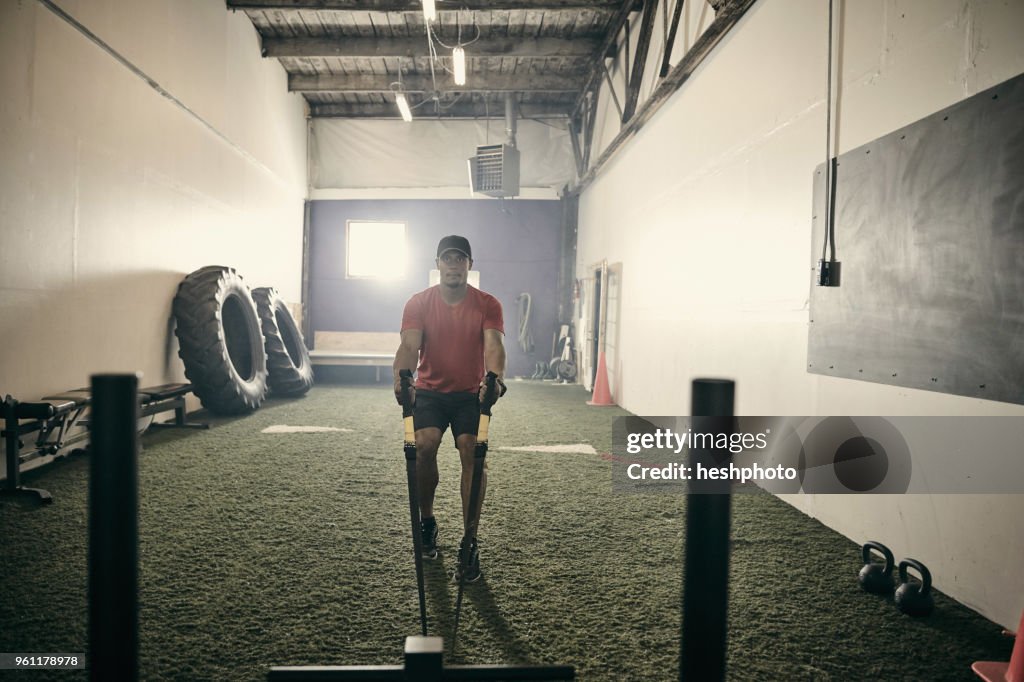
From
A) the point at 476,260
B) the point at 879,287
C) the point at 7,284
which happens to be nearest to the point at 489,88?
the point at 476,260

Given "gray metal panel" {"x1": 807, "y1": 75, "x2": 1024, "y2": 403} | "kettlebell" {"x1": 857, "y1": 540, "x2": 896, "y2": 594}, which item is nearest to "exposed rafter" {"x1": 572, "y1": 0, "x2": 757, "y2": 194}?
"gray metal panel" {"x1": 807, "y1": 75, "x2": 1024, "y2": 403}

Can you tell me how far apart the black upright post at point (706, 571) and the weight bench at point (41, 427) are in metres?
2.91

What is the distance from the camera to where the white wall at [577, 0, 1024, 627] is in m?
2.08

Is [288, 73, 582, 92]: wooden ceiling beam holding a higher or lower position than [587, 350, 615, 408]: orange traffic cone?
higher

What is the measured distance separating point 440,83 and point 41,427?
6926 millimetres

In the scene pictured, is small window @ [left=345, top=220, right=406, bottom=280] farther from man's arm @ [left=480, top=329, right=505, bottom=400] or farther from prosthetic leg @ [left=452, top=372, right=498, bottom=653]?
prosthetic leg @ [left=452, top=372, right=498, bottom=653]

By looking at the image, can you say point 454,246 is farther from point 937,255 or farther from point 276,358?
point 276,358

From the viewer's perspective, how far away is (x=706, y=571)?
756mm

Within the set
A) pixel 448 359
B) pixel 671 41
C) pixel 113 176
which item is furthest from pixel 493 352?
pixel 671 41

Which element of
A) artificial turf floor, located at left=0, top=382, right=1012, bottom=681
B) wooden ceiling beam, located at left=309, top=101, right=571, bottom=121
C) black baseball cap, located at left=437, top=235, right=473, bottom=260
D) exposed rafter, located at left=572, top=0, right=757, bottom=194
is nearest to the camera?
artificial turf floor, located at left=0, top=382, right=1012, bottom=681

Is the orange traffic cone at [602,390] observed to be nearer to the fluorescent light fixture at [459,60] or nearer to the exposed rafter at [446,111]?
the fluorescent light fixture at [459,60]

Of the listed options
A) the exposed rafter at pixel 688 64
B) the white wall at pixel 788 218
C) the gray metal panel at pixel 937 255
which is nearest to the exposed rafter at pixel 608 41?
the exposed rafter at pixel 688 64

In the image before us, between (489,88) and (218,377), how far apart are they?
18.9ft
